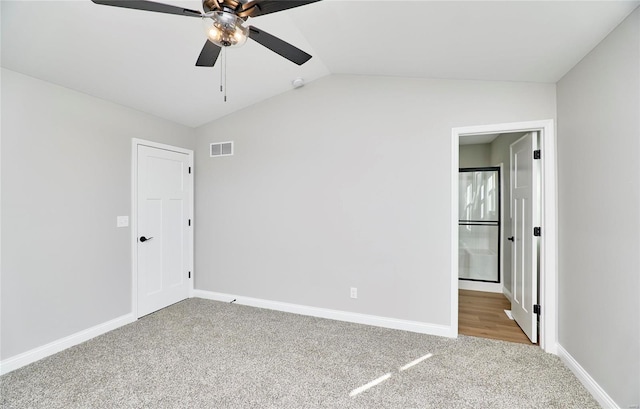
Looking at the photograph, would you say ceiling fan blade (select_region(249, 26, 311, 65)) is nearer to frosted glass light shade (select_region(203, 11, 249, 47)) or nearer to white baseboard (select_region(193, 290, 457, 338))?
frosted glass light shade (select_region(203, 11, 249, 47))

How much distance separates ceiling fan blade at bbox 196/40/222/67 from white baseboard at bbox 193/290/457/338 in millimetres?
2718

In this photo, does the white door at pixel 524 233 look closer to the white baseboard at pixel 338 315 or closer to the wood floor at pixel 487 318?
the wood floor at pixel 487 318

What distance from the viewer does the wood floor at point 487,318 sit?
9.41 ft

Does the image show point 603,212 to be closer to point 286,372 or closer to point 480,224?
point 286,372

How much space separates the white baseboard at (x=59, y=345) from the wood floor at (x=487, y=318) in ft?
11.9

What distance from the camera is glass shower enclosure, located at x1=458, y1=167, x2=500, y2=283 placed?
441 cm

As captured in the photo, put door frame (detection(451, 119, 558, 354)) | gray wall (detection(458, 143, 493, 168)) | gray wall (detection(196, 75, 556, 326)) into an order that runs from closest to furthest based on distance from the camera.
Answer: door frame (detection(451, 119, 558, 354)) → gray wall (detection(196, 75, 556, 326)) → gray wall (detection(458, 143, 493, 168))

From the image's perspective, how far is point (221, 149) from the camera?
12.6 ft

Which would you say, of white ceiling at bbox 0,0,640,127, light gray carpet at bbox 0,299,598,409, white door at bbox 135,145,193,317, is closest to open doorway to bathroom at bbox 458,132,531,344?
light gray carpet at bbox 0,299,598,409

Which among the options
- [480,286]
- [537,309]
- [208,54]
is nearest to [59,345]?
[208,54]

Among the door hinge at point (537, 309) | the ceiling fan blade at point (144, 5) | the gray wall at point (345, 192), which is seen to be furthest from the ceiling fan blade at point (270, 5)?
the door hinge at point (537, 309)

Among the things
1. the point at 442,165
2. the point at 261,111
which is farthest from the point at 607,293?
the point at 261,111

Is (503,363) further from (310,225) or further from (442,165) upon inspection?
(310,225)

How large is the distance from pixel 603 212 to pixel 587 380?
121 cm
